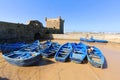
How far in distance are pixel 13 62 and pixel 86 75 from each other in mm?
4233

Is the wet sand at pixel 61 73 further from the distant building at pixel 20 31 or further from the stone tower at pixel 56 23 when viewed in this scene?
the stone tower at pixel 56 23

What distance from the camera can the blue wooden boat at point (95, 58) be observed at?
225 inches

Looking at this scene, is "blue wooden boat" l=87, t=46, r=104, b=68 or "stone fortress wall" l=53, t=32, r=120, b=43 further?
"stone fortress wall" l=53, t=32, r=120, b=43

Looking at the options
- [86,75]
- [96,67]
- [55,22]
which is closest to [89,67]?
[96,67]

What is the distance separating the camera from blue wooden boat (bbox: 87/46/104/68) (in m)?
5.71

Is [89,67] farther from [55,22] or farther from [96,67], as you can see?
[55,22]

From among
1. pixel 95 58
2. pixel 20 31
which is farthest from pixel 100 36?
pixel 20 31

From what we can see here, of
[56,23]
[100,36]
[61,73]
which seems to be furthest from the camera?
[56,23]

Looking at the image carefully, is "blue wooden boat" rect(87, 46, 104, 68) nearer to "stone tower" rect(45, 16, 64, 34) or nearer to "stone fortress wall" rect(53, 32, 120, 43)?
"stone fortress wall" rect(53, 32, 120, 43)

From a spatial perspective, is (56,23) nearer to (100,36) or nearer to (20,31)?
(100,36)

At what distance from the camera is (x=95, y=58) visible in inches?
284

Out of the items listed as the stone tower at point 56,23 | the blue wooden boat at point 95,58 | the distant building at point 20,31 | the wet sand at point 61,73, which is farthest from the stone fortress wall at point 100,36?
the wet sand at point 61,73

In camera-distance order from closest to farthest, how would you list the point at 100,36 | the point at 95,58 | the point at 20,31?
the point at 95,58, the point at 20,31, the point at 100,36

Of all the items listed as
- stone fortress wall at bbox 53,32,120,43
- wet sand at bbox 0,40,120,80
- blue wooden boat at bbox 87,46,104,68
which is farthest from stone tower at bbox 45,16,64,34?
wet sand at bbox 0,40,120,80
